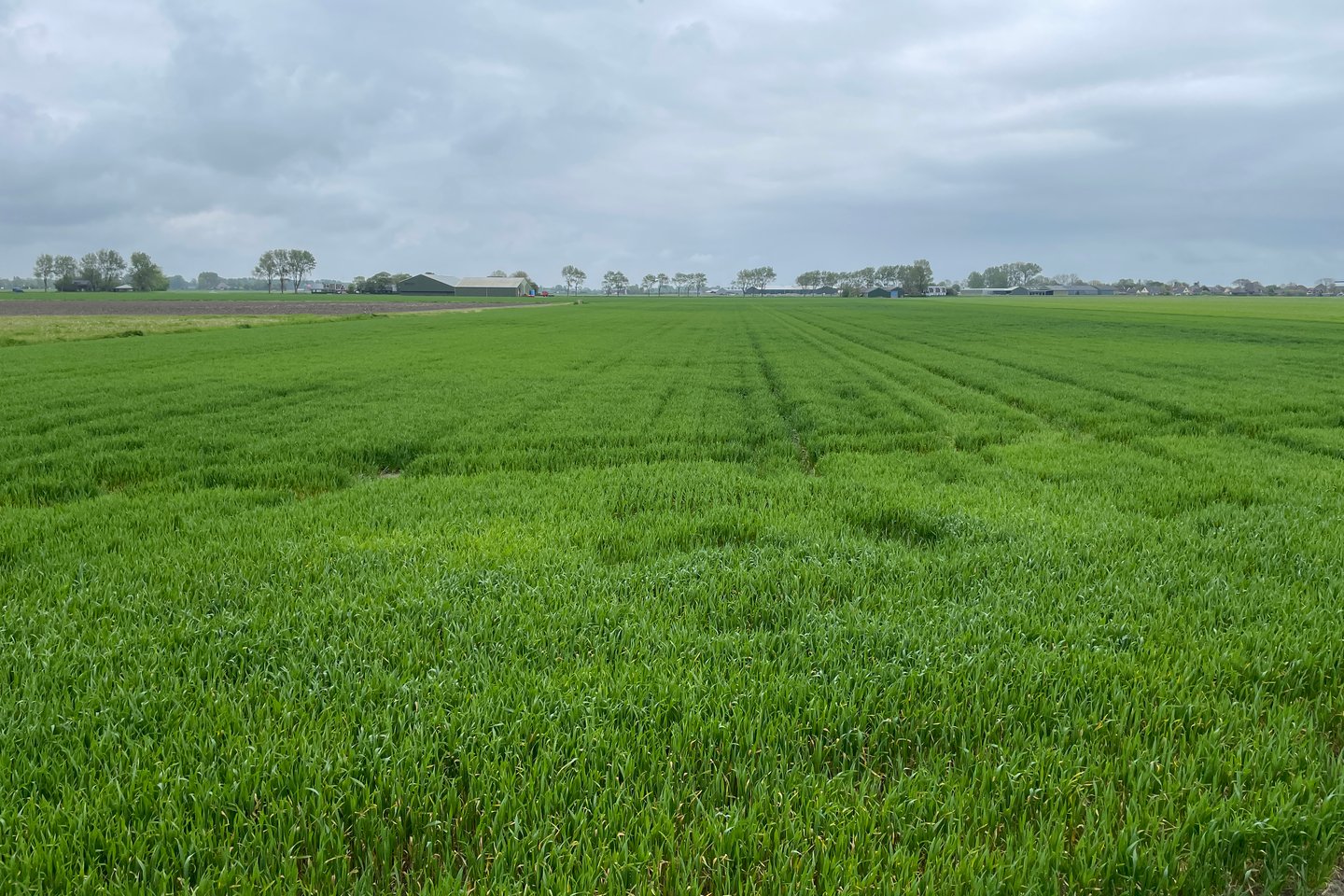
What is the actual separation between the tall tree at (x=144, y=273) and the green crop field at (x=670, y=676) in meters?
210

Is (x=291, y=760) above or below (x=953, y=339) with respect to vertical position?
below

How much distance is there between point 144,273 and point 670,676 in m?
221

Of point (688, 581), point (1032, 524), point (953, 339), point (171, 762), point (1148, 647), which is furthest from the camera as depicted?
point (953, 339)

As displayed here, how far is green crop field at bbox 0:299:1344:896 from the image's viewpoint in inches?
106

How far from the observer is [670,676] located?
12.7 feet

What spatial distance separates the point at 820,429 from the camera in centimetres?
1288

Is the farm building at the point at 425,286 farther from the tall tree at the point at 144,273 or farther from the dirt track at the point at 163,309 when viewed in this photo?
the dirt track at the point at 163,309

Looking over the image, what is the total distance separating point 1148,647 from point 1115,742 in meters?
1.11

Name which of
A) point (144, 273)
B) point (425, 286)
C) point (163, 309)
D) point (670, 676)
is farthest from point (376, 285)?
point (670, 676)

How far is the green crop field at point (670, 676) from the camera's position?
8.87 ft

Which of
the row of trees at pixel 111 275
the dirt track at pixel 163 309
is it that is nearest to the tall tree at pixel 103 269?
the row of trees at pixel 111 275

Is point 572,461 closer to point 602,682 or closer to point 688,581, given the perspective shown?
point 688,581

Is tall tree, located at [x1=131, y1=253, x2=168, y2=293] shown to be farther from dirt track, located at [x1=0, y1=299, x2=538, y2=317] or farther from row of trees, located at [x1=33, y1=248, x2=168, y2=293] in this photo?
dirt track, located at [x1=0, y1=299, x2=538, y2=317]

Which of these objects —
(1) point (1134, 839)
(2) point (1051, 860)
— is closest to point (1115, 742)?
(1) point (1134, 839)
